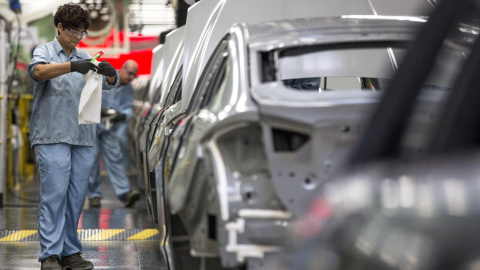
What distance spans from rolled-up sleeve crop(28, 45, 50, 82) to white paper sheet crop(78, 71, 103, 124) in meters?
0.29

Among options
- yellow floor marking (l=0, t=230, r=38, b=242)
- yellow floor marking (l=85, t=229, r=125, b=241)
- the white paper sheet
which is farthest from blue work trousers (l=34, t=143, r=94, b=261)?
yellow floor marking (l=0, t=230, r=38, b=242)

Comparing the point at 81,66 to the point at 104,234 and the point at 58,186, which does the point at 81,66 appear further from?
the point at 104,234

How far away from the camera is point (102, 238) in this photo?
8516 millimetres

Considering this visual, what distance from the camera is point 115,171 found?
12.2m

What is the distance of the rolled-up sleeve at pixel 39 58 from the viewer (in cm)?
642

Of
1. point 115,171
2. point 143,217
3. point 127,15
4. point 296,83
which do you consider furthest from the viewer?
point 127,15

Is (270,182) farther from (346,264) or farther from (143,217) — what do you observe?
(143,217)

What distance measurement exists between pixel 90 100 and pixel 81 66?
0.83 ft

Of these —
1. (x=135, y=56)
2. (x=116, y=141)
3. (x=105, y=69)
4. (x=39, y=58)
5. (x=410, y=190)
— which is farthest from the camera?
(x=135, y=56)

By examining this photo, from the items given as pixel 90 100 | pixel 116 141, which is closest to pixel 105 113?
pixel 116 141

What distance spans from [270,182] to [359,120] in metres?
0.39

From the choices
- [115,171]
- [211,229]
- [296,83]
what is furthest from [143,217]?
[211,229]

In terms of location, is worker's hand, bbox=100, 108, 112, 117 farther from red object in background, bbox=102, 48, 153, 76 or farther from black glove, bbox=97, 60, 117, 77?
red object in background, bbox=102, 48, 153, 76

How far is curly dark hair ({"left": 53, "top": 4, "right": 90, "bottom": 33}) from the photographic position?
21.7 feet
